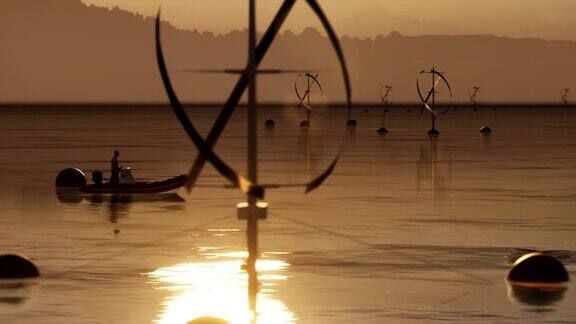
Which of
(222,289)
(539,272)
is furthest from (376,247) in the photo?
(222,289)

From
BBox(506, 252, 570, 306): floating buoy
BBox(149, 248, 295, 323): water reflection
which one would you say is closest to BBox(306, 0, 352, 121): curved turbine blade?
BBox(149, 248, 295, 323): water reflection

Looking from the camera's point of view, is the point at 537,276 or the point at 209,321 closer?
the point at 209,321

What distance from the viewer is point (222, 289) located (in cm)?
5106

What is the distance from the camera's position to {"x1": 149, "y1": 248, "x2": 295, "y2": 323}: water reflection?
4500 centimetres

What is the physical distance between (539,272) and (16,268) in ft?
63.6

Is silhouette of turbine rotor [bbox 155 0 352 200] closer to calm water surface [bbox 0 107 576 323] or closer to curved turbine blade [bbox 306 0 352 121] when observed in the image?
curved turbine blade [bbox 306 0 352 121]

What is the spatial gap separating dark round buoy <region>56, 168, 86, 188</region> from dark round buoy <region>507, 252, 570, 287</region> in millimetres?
56523

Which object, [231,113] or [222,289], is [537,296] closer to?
[222,289]

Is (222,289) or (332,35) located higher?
(332,35)

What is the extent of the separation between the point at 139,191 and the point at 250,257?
6008 cm

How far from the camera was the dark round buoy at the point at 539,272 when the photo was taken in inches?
2051

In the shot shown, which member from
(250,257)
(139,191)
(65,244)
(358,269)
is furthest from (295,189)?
(250,257)

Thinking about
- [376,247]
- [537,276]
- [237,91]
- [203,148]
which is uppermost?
[237,91]

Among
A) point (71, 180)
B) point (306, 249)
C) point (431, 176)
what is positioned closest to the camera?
point (306, 249)
